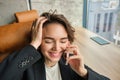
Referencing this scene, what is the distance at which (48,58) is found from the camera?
3.03 feet

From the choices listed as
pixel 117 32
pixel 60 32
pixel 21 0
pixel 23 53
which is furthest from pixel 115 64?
pixel 21 0

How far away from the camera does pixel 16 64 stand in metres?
0.82

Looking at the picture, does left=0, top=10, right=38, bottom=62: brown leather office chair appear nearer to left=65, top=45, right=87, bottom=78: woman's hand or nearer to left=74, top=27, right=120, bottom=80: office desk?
left=65, top=45, right=87, bottom=78: woman's hand

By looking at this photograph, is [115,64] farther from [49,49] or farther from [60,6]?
[60,6]

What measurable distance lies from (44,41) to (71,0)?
5.46 ft

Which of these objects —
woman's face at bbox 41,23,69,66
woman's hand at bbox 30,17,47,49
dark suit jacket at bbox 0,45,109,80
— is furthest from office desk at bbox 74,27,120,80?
woman's hand at bbox 30,17,47,49

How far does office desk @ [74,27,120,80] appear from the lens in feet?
4.00

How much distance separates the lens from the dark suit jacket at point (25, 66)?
31.8 inches

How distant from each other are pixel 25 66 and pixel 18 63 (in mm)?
41

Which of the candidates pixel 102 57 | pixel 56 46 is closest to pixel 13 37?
pixel 56 46

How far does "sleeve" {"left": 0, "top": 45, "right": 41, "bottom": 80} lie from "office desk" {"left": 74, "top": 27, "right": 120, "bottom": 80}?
598 millimetres

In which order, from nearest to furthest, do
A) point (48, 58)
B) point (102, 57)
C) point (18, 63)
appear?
1. point (18, 63)
2. point (48, 58)
3. point (102, 57)

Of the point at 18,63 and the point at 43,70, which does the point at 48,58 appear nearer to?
the point at 43,70

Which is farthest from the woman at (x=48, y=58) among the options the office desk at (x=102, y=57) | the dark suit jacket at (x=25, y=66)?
the office desk at (x=102, y=57)
